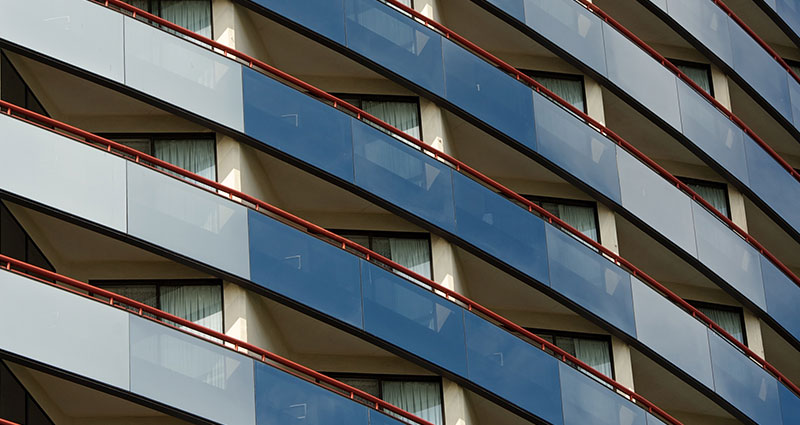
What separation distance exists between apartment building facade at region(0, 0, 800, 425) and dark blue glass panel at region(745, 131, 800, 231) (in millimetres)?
755

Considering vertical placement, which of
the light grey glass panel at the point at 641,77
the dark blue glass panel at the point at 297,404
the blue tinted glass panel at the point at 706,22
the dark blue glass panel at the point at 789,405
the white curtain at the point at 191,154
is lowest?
the dark blue glass panel at the point at 297,404

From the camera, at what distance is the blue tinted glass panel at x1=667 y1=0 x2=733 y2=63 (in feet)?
148

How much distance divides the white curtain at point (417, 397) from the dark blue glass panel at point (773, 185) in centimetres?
1237

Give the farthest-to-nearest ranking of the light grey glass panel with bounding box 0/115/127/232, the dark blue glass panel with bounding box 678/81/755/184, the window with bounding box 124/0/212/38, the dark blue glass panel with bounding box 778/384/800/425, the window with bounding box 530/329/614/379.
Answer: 1. the dark blue glass panel with bounding box 678/81/755/184
2. the dark blue glass panel with bounding box 778/384/800/425
3. the window with bounding box 530/329/614/379
4. the window with bounding box 124/0/212/38
5. the light grey glass panel with bounding box 0/115/127/232

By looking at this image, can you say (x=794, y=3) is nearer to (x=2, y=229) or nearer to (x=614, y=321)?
(x=614, y=321)

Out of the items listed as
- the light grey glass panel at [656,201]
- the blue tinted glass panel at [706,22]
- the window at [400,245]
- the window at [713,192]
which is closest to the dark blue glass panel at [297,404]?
the window at [400,245]

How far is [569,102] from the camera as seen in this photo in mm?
42312

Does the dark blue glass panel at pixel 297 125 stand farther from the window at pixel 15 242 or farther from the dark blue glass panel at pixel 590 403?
the dark blue glass panel at pixel 590 403

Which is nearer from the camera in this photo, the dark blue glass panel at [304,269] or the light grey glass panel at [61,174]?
the light grey glass panel at [61,174]

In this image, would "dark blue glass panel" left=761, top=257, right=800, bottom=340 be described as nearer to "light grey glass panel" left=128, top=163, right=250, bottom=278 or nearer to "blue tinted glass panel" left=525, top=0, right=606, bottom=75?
"blue tinted glass panel" left=525, top=0, right=606, bottom=75

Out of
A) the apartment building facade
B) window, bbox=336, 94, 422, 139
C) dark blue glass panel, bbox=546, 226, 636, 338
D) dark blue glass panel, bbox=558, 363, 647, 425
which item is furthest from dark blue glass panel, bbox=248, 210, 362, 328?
dark blue glass panel, bbox=546, 226, 636, 338

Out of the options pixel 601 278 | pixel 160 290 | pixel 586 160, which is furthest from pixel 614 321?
pixel 160 290

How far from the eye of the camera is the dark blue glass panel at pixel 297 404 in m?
33.2

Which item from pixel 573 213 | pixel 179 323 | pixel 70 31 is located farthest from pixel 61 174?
pixel 573 213
